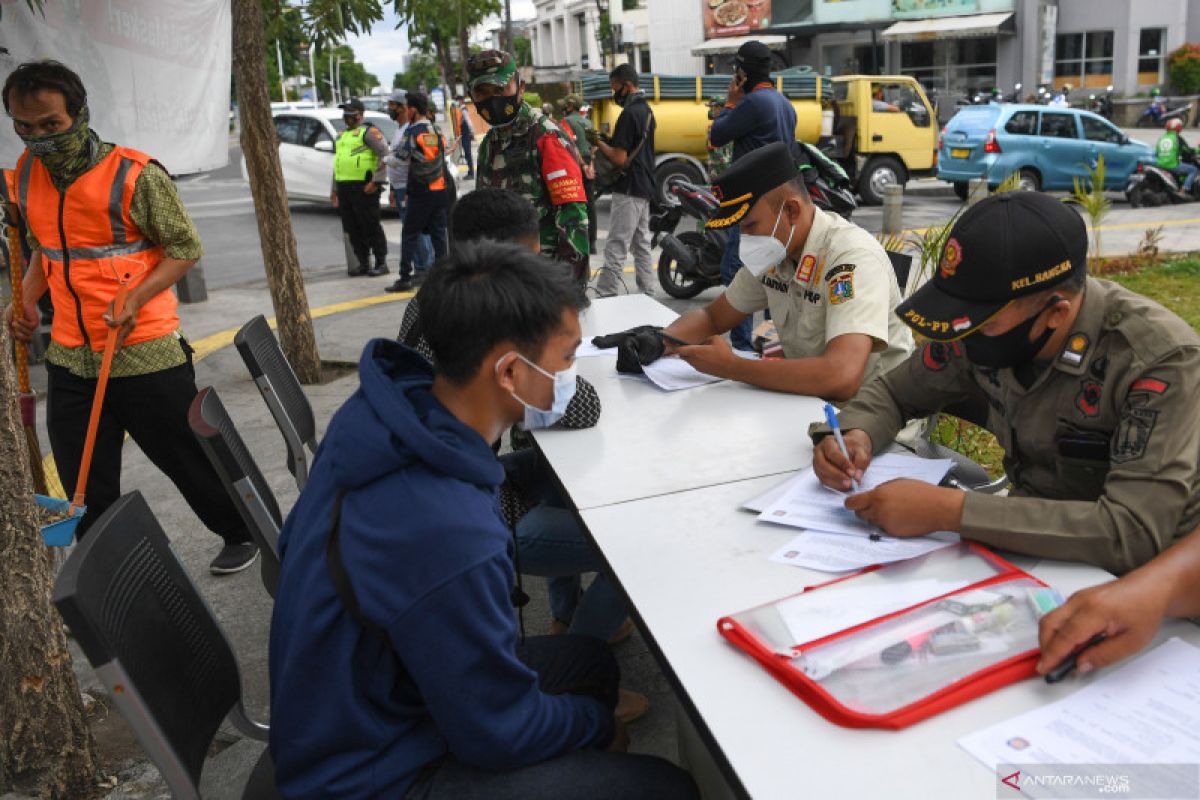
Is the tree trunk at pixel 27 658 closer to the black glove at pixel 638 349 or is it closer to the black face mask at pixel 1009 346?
the black glove at pixel 638 349

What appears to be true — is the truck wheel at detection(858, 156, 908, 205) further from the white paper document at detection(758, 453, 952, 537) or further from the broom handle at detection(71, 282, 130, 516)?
the white paper document at detection(758, 453, 952, 537)

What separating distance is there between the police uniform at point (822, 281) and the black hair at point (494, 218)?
2.15ft

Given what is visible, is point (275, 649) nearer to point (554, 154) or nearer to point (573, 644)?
point (573, 644)

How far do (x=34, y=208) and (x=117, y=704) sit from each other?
2376 millimetres

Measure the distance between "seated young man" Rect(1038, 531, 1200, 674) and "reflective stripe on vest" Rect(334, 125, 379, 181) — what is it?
879 cm

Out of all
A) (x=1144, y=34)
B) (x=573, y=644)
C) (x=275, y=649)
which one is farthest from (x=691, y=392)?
(x=1144, y=34)

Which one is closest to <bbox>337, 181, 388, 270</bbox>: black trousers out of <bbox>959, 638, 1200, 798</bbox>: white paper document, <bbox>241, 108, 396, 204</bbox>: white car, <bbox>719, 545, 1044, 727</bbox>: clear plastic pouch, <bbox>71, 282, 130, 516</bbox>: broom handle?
<bbox>241, 108, 396, 204</bbox>: white car

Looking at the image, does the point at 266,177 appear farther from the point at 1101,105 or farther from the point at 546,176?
the point at 1101,105

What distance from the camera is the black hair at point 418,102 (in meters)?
9.09

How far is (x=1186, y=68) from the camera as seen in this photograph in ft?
79.3

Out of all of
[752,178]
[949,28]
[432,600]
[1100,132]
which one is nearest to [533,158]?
[752,178]

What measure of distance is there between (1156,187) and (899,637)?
532 inches

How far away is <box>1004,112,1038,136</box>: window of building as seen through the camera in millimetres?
13193

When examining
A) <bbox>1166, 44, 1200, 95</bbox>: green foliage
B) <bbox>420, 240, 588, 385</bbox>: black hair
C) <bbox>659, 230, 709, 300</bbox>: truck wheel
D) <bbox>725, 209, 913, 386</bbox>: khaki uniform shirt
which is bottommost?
<bbox>659, 230, 709, 300</bbox>: truck wheel
